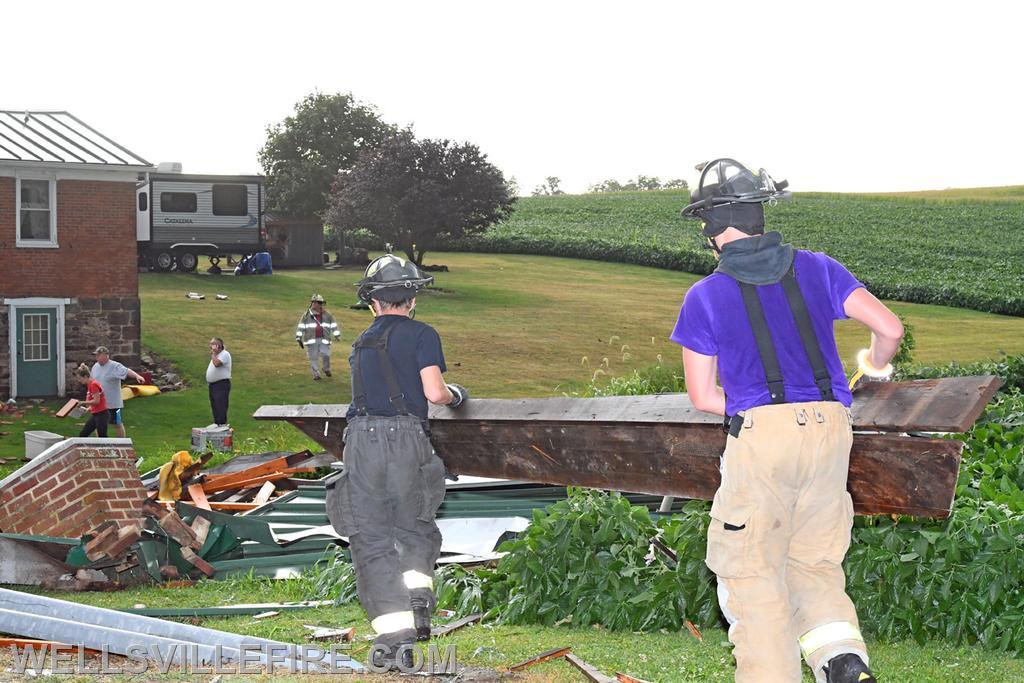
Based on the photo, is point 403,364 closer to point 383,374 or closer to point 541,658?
point 383,374

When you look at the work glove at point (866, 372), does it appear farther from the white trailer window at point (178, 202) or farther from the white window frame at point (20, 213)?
the white trailer window at point (178, 202)

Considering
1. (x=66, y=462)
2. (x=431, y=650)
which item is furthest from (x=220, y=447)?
(x=431, y=650)

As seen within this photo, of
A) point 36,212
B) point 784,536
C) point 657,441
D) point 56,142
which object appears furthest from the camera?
point 56,142

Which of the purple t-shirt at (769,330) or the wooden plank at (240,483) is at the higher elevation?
the purple t-shirt at (769,330)

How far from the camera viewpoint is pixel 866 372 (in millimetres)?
5512

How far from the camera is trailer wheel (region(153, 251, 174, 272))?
1885 inches

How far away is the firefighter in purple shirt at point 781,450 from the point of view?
4.79 metres

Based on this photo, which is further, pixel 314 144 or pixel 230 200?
pixel 314 144

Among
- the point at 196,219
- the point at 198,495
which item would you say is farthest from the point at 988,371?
the point at 196,219

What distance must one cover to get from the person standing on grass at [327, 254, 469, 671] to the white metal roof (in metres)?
23.8

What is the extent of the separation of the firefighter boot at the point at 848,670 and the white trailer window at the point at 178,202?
149 feet

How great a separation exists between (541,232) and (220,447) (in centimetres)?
4949

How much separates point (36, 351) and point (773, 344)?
1062 inches

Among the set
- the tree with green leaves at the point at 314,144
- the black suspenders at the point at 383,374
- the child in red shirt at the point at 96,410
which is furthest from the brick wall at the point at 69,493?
the tree with green leaves at the point at 314,144
